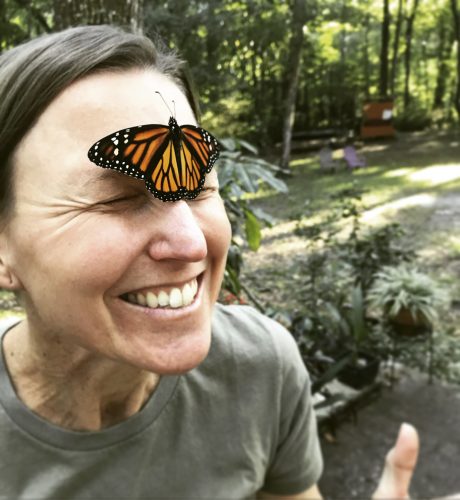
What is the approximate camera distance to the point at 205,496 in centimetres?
138

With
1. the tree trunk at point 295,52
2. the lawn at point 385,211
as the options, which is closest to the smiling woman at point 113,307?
the lawn at point 385,211

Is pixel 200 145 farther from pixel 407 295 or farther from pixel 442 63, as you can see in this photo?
pixel 442 63

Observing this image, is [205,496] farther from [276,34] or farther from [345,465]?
[276,34]

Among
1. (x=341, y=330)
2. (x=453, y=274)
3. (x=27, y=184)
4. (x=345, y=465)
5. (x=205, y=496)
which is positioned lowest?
(x=453, y=274)

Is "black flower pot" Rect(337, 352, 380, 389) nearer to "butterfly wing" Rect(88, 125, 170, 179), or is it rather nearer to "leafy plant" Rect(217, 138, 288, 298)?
"leafy plant" Rect(217, 138, 288, 298)

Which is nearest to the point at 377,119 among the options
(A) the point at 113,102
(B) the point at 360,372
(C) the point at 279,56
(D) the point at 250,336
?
(C) the point at 279,56

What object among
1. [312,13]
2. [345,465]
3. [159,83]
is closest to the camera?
[159,83]

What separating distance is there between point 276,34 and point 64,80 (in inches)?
564

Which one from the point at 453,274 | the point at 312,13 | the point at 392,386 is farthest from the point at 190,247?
the point at 312,13

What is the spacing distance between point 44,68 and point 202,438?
A: 104 cm

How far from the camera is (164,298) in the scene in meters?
1.10

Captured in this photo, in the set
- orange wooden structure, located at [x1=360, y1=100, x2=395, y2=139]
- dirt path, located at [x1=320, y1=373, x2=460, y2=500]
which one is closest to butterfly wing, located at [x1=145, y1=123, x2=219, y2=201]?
dirt path, located at [x1=320, y1=373, x2=460, y2=500]

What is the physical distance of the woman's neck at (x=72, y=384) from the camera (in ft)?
4.19

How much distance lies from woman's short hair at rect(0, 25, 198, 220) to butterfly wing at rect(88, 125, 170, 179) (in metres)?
0.23
